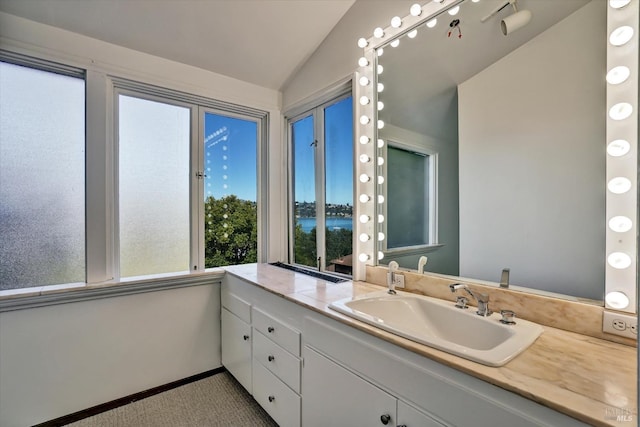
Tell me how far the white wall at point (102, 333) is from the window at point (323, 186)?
2.15ft

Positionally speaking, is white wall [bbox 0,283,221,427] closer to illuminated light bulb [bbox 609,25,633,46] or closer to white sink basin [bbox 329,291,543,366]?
white sink basin [bbox 329,291,543,366]

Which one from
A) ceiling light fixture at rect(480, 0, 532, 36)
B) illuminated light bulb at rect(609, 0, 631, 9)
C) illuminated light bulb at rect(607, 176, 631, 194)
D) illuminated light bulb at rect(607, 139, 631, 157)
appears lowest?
illuminated light bulb at rect(607, 176, 631, 194)

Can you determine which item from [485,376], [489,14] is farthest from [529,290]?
[489,14]

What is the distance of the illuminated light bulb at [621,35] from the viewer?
0.93 metres

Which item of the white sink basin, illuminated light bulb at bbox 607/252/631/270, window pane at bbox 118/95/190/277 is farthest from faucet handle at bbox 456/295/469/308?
window pane at bbox 118/95/190/277

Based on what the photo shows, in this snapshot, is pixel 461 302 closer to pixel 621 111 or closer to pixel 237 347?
pixel 621 111

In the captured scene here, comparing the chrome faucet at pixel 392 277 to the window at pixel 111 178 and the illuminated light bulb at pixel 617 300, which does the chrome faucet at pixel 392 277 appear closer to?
the illuminated light bulb at pixel 617 300

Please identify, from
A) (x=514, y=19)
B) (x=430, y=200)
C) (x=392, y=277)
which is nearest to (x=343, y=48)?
(x=514, y=19)

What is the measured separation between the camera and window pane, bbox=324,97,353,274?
2.04 m

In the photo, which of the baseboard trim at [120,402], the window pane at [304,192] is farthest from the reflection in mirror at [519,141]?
the baseboard trim at [120,402]

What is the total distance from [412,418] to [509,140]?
113 centimetres

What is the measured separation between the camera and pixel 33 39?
1662 mm

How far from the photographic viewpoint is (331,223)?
2.21m

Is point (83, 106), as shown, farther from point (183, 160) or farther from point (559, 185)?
point (559, 185)
